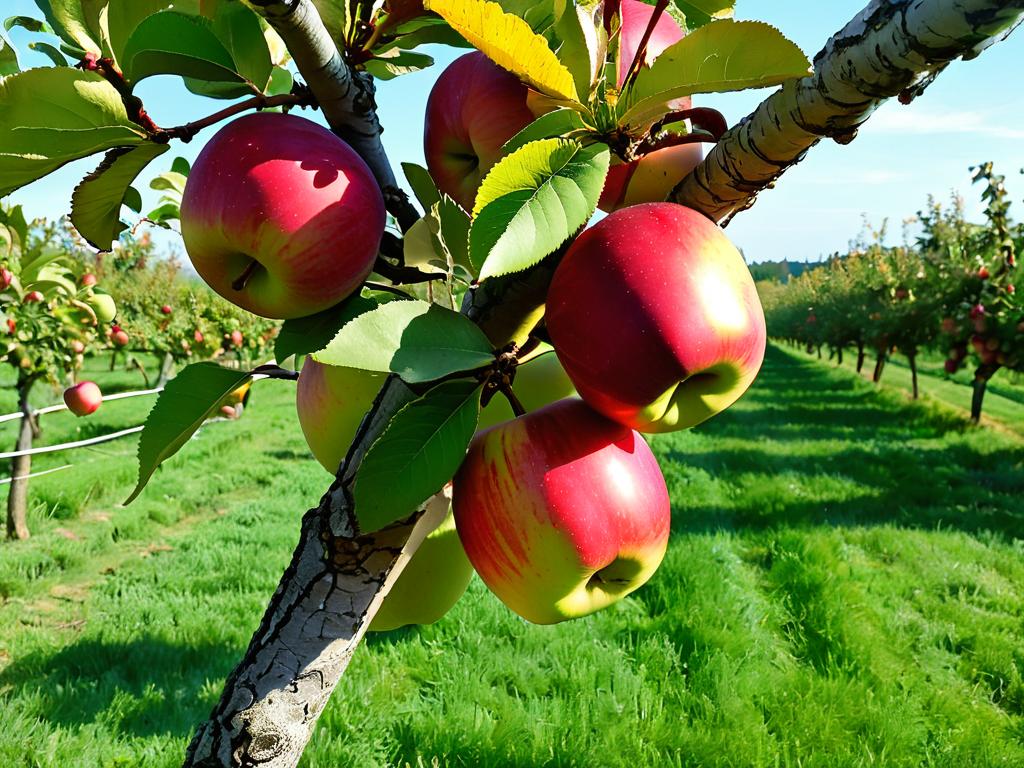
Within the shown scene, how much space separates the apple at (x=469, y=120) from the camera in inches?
24.4

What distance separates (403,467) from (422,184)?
319mm

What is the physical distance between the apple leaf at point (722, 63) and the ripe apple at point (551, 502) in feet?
0.85

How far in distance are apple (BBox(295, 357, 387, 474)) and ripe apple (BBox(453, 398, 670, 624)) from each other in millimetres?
147

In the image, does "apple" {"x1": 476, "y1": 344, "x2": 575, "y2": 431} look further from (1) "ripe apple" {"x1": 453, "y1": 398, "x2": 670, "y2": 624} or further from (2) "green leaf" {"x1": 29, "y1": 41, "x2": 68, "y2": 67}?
(2) "green leaf" {"x1": 29, "y1": 41, "x2": 68, "y2": 67}

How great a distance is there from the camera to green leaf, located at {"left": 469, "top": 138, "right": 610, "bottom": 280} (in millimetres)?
460

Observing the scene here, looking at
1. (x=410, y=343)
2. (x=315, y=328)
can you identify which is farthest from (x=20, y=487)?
(x=410, y=343)

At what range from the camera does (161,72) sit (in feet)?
1.86

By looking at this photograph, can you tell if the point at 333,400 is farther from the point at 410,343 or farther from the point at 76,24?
the point at 76,24

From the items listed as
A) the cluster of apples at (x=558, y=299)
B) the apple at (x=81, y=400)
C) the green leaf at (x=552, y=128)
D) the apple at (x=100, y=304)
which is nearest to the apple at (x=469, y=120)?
the cluster of apples at (x=558, y=299)

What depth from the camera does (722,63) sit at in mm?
490

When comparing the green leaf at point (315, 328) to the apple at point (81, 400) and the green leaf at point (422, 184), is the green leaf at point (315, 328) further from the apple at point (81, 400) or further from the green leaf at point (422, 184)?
the apple at point (81, 400)

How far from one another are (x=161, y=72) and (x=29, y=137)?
0.34ft

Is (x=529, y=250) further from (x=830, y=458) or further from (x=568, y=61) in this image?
(x=830, y=458)

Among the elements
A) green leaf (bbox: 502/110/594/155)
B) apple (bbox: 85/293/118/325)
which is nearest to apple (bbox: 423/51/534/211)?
green leaf (bbox: 502/110/594/155)
